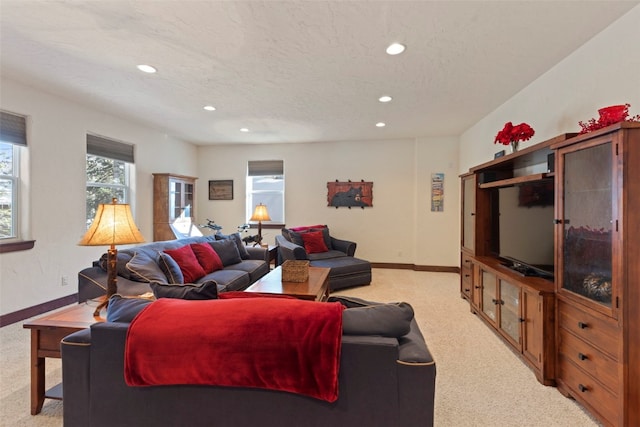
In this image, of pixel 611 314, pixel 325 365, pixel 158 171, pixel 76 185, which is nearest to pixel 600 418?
pixel 611 314

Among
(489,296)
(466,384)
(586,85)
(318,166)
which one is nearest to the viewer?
(466,384)

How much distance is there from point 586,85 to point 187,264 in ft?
12.8

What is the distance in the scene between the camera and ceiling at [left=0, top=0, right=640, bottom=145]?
1.90 m

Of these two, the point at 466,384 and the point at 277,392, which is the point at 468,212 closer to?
the point at 466,384

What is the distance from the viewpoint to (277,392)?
1139 mm

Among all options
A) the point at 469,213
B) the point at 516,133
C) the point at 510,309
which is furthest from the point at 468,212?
the point at 510,309

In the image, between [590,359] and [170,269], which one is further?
[170,269]

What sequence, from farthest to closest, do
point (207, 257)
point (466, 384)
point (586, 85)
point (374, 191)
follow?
point (374, 191) < point (207, 257) < point (586, 85) < point (466, 384)

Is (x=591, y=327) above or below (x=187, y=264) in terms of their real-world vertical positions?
below

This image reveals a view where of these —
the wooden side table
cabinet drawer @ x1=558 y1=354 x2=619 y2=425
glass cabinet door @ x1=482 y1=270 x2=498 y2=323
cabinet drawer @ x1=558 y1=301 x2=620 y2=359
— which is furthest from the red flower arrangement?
the wooden side table

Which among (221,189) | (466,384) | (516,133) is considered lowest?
(466,384)

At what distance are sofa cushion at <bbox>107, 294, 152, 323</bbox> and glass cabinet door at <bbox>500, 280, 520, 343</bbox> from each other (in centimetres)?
267

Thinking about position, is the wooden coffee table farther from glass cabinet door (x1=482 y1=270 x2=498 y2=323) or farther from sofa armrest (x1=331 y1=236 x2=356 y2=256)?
sofa armrest (x1=331 y1=236 x2=356 y2=256)

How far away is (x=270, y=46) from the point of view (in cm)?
233
